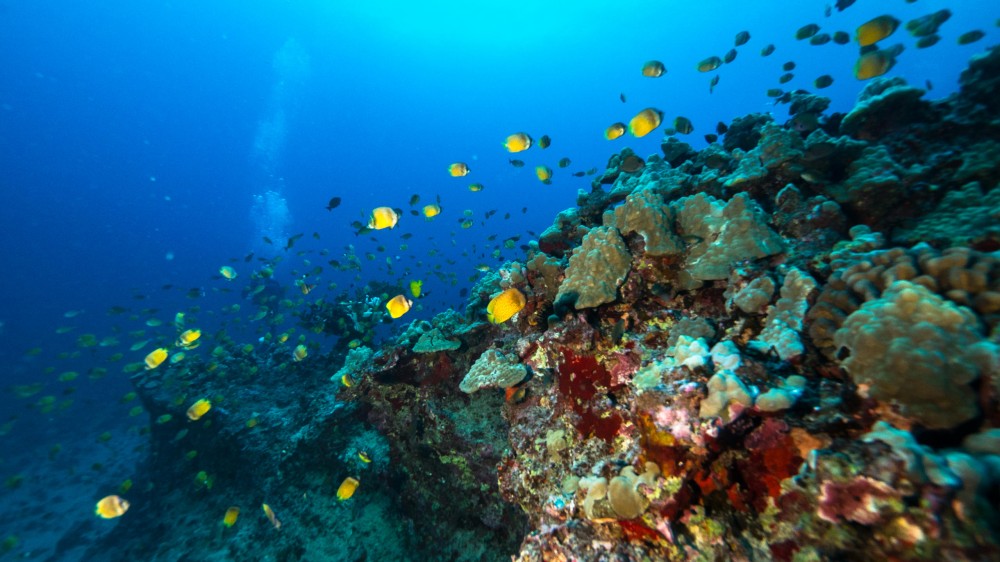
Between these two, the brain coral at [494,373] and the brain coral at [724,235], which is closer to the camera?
the brain coral at [724,235]

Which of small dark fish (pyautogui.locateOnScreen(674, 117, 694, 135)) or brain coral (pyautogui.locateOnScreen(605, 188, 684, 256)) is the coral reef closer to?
brain coral (pyautogui.locateOnScreen(605, 188, 684, 256))

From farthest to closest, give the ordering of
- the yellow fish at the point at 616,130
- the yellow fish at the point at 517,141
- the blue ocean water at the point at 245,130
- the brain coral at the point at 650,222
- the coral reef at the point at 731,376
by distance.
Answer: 1. the blue ocean water at the point at 245,130
2. the yellow fish at the point at 616,130
3. the yellow fish at the point at 517,141
4. the brain coral at the point at 650,222
5. the coral reef at the point at 731,376

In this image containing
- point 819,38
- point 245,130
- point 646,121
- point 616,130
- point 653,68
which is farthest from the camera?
point 245,130

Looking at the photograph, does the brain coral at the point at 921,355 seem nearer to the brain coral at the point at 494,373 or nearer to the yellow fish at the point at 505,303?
the yellow fish at the point at 505,303

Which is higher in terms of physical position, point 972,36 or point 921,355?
point 972,36

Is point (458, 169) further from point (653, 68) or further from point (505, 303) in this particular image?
point (505, 303)

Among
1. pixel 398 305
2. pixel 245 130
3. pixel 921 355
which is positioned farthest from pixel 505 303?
pixel 245 130

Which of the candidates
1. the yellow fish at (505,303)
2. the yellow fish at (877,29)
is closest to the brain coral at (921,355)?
the yellow fish at (505,303)

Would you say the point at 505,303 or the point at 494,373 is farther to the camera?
the point at 494,373

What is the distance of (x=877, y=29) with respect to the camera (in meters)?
5.29

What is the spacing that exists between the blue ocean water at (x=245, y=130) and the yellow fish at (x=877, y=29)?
1206 inches

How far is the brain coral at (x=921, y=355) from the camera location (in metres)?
1.94

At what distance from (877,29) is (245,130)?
459 feet

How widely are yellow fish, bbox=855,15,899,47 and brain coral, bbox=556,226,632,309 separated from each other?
4791mm
